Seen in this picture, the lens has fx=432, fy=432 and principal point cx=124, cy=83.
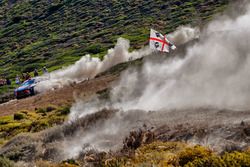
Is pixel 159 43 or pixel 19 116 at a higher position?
pixel 159 43

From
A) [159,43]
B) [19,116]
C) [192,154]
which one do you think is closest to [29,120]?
[19,116]

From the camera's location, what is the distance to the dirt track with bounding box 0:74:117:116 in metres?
44.8

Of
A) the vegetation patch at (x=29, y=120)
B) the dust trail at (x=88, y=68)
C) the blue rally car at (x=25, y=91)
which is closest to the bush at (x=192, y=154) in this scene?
the vegetation patch at (x=29, y=120)

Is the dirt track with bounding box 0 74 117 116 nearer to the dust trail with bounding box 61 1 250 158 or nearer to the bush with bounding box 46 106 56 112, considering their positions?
the bush with bounding box 46 106 56 112

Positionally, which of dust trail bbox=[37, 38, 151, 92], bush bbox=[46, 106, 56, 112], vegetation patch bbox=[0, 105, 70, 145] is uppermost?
dust trail bbox=[37, 38, 151, 92]

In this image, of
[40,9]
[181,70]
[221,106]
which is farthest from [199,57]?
[40,9]

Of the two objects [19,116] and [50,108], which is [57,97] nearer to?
[50,108]

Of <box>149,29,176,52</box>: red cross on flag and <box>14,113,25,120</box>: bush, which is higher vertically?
<box>149,29,176,52</box>: red cross on flag

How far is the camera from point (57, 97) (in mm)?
48250

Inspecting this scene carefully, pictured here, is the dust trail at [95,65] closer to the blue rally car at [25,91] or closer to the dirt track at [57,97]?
the blue rally car at [25,91]

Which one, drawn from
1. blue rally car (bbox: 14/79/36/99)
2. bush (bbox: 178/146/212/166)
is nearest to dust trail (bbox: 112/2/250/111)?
bush (bbox: 178/146/212/166)

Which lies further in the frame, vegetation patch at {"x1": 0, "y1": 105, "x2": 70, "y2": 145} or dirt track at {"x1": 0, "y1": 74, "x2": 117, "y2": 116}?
dirt track at {"x1": 0, "y1": 74, "x2": 117, "y2": 116}

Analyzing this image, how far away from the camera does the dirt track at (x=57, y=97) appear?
147 feet

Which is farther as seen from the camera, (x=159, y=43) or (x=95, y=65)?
(x=95, y=65)
